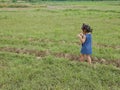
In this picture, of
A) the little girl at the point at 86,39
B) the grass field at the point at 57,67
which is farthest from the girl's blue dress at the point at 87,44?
the grass field at the point at 57,67

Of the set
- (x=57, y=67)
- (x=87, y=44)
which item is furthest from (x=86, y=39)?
(x=57, y=67)

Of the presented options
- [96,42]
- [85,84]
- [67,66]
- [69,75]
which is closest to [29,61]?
[67,66]

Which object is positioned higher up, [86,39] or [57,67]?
[86,39]

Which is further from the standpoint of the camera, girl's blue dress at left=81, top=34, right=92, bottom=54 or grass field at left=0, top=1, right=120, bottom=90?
girl's blue dress at left=81, top=34, right=92, bottom=54

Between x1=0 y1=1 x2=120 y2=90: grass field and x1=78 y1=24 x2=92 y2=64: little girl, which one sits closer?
x1=0 y1=1 x2=120 y2=90: grass field

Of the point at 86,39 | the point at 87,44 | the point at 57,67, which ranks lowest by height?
the point at 57,67

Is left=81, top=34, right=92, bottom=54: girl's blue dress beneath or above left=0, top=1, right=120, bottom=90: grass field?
above

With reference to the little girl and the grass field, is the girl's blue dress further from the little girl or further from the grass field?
the grass field

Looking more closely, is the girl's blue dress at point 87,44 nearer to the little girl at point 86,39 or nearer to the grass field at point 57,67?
the little girl at point 86,39

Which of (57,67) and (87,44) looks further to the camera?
(87,44)

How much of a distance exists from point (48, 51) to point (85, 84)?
3317 mm

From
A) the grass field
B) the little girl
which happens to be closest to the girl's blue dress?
the little girl

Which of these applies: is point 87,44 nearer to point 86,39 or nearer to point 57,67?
point 86,39

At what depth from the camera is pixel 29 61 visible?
761cm
